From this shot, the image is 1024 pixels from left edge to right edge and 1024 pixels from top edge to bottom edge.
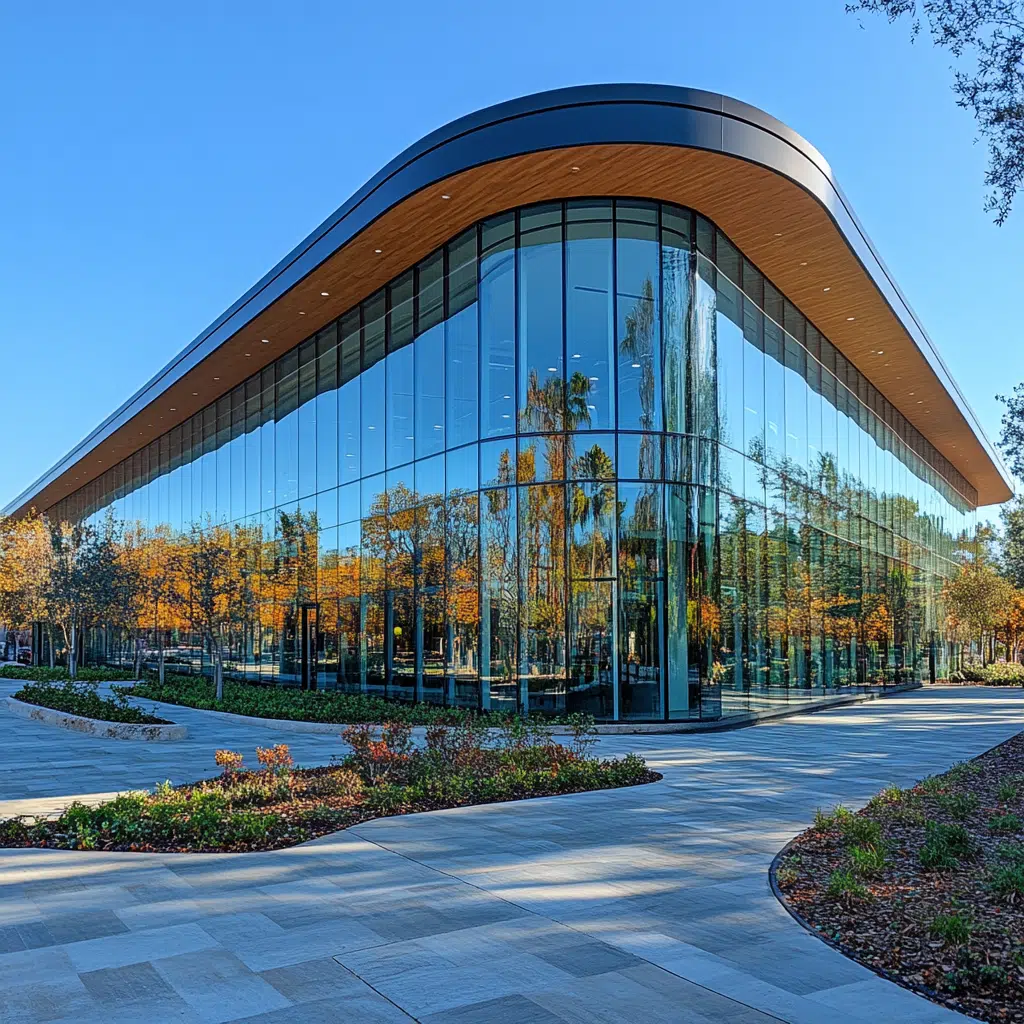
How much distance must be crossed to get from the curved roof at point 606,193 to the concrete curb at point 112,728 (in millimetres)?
11077

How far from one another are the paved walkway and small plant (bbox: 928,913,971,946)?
0.67m

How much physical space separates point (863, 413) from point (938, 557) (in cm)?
1764

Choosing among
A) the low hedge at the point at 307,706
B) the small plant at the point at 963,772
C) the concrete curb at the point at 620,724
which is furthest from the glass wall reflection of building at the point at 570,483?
the small plant at the point at 963,772

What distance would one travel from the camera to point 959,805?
10359 millimetres

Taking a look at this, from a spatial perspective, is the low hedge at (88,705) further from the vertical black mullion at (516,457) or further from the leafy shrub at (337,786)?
the leafy shrub at (337,786)

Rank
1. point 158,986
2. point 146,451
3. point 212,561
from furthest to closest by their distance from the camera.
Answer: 1. point 146,451
2. point 212,561
3. point 158,986

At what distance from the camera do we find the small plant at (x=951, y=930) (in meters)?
6.21

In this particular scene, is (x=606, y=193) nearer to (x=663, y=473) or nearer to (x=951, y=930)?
(x=663, y=473)

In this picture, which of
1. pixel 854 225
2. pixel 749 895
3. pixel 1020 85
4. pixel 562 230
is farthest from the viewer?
pixel 854 225

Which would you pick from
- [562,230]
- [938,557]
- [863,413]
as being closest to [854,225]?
[562,230]

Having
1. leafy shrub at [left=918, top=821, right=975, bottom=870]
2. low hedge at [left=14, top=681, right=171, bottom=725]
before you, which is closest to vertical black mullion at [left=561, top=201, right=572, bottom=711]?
low hedge at [left=14, top=681, right=171, bottom=725]

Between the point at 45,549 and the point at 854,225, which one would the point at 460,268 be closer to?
the point at 854,225

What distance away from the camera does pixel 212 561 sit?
91.6 feet

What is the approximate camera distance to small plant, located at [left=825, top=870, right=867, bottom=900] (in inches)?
284
